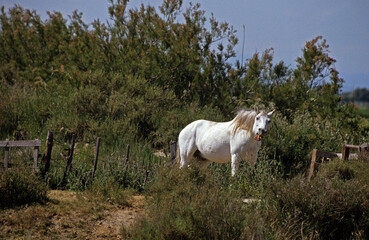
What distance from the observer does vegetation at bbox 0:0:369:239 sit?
5605mm

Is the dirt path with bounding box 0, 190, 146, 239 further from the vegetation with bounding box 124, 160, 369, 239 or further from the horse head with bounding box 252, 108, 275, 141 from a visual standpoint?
the horse head with bounding box 252, 108, 275, 141

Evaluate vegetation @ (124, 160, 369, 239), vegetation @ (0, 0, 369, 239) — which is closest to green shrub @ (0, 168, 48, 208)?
vegetation @ (0, 0, 369, 239)

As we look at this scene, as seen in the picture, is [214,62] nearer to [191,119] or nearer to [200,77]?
[200,77]

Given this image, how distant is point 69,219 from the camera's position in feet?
19.7

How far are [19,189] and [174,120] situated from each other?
5387 mm

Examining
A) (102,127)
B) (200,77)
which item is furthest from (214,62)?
(102,127)

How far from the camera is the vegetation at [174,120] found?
5605mm

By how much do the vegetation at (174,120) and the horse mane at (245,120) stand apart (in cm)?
76

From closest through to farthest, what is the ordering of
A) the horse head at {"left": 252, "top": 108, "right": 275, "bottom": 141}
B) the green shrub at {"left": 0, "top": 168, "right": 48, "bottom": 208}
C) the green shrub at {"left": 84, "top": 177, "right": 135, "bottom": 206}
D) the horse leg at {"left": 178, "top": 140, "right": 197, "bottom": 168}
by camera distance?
the green shrub at {"left": 0, "top": 168, "right": 48, "bottom": 208} → the green shrub at {"left": 84, "top": 177, "right": 135, "bottom": 206} → the horse head at {"left": 252, "top": 108, "right": 275, "bottom": 141} → the horse leg at {"left": 178, "top": 140, "right": 197, "bottom": 168}

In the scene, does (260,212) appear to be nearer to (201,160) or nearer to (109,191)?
(109,191)

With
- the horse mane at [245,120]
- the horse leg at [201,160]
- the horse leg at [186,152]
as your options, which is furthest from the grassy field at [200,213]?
the horse leg at [201,160]

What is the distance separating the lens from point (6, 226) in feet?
18.3

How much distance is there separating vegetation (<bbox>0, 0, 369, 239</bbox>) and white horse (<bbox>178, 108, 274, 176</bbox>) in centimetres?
33

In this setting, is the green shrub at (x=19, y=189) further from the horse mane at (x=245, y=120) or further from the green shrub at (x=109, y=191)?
the horse mane at (x=245, y=120)
